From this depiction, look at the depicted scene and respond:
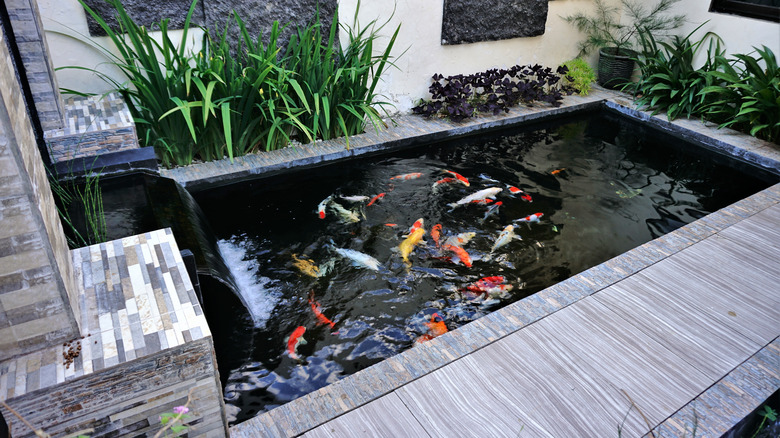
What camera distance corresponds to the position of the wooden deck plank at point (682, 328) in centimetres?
203

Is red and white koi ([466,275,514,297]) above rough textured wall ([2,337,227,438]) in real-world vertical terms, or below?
below

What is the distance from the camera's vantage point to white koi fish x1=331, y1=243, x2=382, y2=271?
109 inches

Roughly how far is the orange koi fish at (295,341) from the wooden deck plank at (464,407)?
1.89 feet

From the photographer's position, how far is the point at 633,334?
213 cm

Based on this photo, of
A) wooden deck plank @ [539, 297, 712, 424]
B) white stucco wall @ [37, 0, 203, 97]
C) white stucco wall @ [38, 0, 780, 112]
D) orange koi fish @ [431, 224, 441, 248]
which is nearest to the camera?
wooden deck plank @ [539, 297, 712, 424]

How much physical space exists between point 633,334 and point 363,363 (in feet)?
3.81

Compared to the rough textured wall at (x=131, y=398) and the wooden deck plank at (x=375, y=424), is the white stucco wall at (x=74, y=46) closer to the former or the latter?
the rough textured wall at (x=131, y=398)

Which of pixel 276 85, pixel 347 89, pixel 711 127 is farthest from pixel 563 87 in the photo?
pixel 276 85

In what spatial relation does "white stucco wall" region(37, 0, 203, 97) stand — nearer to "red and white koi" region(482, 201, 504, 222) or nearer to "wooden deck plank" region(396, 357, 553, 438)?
"red and white koi" region(482, 201, 504, 222)

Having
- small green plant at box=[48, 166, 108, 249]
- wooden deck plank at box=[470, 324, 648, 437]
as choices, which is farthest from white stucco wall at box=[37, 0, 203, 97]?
wooden deck plank at box=[470, 324, 648, 437]

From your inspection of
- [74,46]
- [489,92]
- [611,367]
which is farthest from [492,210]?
[74,46]

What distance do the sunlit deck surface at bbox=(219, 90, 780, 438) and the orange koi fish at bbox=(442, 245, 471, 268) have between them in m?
0.56

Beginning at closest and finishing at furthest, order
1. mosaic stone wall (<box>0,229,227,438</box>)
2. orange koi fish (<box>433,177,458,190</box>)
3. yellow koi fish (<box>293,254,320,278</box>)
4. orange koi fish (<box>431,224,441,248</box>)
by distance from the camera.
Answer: mosaic stone wall (<box>0,229,227,438</box>) → yellow koi fish (<box>293,254,320,278</box>) → orange koi fish (<box>431,224,441,248</box>) → orange koi fish (<box>433,177,458,190</box>)

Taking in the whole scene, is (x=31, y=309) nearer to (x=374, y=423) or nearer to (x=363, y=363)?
(x=374, y=423)
